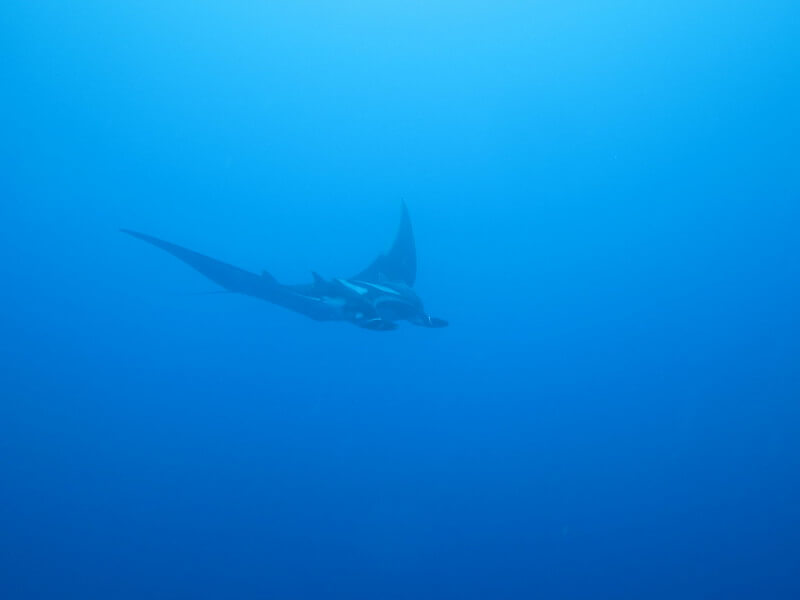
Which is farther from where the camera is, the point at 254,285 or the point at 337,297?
the point at 337,297

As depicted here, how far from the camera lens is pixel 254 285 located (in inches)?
199

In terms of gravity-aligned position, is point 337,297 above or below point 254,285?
above

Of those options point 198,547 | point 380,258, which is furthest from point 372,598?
point 380,258

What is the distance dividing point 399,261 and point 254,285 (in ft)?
7.84

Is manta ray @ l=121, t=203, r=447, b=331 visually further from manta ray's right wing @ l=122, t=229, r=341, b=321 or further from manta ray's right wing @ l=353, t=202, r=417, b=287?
manta ray's right wing @ l=353, t=202, r=417, b=287

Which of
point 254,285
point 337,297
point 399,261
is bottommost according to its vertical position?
point 254,285

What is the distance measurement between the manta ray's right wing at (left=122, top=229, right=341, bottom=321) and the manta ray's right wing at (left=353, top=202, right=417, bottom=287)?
1.35 metres

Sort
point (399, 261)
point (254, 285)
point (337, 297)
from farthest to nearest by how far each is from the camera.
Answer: point (399, 261), point (337, 297), point (254, 285)

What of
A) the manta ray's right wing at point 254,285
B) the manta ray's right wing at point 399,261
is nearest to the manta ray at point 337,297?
the manta ray's right wing at point 254,285

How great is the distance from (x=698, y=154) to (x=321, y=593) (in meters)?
24.5

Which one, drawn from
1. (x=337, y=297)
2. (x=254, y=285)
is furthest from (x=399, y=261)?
(x=254, y=285)

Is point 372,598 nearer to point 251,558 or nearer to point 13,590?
point 251,558

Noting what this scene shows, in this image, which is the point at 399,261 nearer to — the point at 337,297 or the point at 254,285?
the point at 337,297

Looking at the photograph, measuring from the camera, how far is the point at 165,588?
13.6 metres
